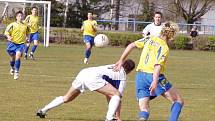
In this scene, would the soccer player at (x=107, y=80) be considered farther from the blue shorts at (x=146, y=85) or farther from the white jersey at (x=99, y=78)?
the blue shorts at (x=146, y=85)

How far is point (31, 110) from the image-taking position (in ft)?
39.4

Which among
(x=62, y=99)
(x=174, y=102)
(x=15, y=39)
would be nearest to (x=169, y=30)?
(x=174, y=102)

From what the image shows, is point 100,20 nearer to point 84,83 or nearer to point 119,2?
point 119,2

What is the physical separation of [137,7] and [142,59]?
66.3 meters

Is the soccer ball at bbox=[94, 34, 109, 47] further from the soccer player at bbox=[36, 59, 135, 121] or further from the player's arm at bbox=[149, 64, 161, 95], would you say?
the player's arm at bbox=[149, 64, 161, 95]

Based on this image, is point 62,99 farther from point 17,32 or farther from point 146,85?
point 17,32

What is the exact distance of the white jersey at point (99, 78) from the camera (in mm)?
9766

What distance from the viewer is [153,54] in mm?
9586

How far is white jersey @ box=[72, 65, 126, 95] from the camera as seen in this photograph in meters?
9.77

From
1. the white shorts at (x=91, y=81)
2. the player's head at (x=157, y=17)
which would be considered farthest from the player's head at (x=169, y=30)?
the player's head at (x=157, y=17)

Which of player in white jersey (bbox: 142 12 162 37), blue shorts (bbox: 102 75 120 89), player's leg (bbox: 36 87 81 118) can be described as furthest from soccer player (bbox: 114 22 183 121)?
player in white jersey (bbox: 142 12 162 37)

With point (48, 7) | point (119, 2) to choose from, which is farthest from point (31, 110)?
point (119, 2)

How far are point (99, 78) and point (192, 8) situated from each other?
60.4m

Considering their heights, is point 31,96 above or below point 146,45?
below
